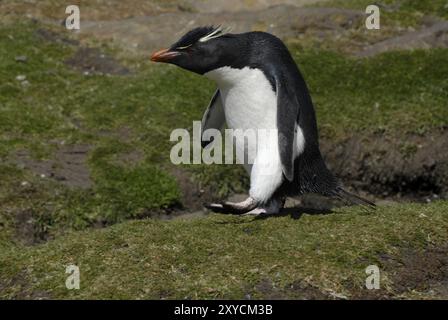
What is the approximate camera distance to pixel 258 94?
6.59 m

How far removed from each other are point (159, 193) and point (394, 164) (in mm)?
2948

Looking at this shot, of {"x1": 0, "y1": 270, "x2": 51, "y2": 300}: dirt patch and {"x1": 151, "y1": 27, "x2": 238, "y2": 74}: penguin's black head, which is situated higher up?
{"x1": 151, "y1": 27, "x2": 238, "y2": 74}: penguin's black head

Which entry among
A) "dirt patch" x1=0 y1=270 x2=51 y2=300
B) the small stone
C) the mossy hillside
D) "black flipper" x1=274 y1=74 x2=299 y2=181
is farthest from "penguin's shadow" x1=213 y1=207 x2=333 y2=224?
the small stone

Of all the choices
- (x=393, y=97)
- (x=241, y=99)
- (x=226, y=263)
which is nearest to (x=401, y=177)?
(x=393, y=97)

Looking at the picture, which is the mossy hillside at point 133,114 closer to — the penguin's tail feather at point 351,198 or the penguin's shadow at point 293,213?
the penguin's shadow at point 293,213

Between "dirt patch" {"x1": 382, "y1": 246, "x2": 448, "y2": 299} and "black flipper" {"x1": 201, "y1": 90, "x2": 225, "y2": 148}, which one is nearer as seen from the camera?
"dirt patch" {"x1": 382, "y1": 246, "x2": 448, "y2": 299}

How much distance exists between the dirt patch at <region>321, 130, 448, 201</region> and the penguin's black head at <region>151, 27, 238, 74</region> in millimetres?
3821

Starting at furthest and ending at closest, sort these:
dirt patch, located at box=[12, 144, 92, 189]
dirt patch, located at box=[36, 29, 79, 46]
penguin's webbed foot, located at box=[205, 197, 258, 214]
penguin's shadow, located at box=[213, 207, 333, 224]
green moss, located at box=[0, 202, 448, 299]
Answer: dirt patch, located at box=[36, 29, 79, 46] → dirt patch, located at box=[12, 144, 92, 189] → penguin's shadow, located at box=[213, 207, 333, 224] → penguin's webbed foot, located at box=[205, 197, 258, 214] → green moss, located at box=[0, 202, 448, 299]

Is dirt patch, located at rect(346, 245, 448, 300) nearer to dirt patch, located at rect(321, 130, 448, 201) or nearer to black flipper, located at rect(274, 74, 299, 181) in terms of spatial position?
black flipper, located at rect(274, 74, 299, 181)

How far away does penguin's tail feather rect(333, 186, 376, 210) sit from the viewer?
23.0 ft

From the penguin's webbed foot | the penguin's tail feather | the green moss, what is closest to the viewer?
the green moss

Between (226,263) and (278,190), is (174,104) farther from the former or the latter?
(226,263)

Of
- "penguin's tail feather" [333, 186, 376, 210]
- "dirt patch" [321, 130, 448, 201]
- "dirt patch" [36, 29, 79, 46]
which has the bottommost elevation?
"dirt patch" [321, 130, 448, 201]

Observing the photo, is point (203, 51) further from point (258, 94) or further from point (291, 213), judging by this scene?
point (291, 213)
